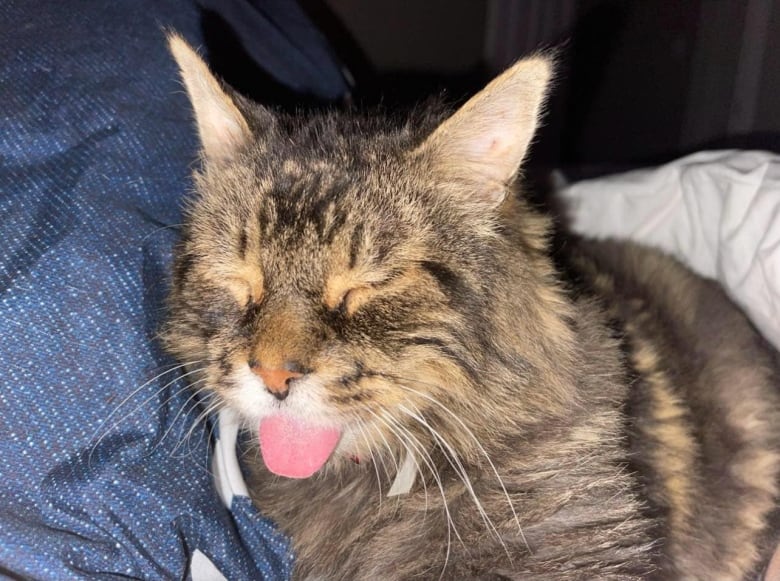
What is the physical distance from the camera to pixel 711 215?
1684mm

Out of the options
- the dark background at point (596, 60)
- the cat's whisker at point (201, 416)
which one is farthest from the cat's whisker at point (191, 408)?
the dark background at point (596, 60)

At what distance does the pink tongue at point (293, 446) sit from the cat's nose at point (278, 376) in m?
0.12

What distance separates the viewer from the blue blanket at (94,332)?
953 mm

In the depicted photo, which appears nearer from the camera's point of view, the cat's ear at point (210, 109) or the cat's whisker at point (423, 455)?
the cat's whisker at point (423, 455)

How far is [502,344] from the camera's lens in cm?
106

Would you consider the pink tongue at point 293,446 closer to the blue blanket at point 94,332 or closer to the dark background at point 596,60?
the blue blanket at point 94,332

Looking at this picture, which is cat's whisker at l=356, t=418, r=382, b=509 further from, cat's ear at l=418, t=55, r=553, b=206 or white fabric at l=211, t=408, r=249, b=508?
cat's ear at l=418, t=55, r=553, b=206

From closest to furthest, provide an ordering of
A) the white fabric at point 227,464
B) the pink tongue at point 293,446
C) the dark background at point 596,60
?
the pink tongue at point 293,446 → the white fabric at point 227,464 → the dark background at point 596,60

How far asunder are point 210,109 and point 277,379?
520mm

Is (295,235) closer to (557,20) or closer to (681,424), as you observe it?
(681,424)

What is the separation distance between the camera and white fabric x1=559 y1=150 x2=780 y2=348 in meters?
1.51

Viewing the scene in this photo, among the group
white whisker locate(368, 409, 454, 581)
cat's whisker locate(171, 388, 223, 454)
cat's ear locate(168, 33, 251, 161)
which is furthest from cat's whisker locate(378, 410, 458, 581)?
cat's ear locate(168, 33, 251, 161)

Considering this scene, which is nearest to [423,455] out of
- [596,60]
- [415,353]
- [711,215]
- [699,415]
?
[415,353]

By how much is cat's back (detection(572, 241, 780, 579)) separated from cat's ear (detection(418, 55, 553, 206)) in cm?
42
